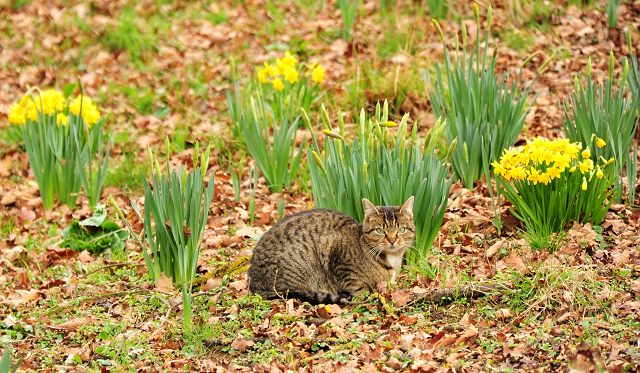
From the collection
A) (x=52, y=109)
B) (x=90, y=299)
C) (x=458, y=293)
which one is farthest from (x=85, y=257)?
(x=458, y=293)

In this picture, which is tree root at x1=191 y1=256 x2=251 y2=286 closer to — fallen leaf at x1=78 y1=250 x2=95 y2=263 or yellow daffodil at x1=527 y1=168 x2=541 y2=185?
fallen leaf at x1=78 y1=250 x2=95 y2=263

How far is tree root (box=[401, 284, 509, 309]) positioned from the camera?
3393 mm

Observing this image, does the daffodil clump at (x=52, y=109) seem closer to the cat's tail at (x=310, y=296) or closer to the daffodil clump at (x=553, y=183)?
the cat's tail at (x=310, y=296)

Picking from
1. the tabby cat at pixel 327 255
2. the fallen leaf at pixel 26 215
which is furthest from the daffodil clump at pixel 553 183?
the fallen leaf at pixel 26 215

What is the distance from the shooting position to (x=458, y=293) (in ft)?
11.2

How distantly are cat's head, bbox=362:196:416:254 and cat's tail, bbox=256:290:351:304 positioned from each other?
13.8 inches

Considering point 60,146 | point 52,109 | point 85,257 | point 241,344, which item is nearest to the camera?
point 241,344

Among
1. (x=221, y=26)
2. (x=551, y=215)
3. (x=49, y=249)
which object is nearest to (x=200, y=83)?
(x=221, y=26)

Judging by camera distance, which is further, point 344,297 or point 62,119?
point 62,119

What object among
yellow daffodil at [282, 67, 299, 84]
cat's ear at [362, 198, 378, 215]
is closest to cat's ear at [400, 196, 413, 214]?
cat's ear at [362, 198, 378, 215]

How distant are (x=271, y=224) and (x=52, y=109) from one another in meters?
2.11

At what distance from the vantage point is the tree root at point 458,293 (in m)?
3.39

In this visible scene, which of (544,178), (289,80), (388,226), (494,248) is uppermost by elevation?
(289,80)

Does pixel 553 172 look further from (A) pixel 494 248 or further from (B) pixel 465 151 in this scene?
(B) pixel 465 151
